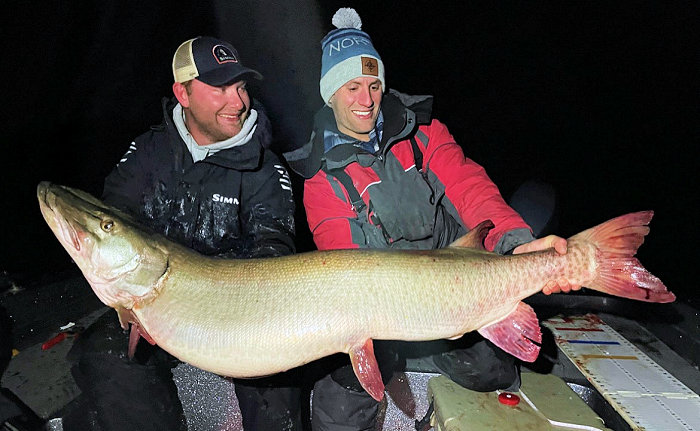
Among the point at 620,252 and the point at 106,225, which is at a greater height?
the point at 106,225

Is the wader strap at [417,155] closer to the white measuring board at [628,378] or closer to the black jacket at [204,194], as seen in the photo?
the black jacket at [204,194]

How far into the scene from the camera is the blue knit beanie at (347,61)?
2689mm

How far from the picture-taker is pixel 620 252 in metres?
1.83

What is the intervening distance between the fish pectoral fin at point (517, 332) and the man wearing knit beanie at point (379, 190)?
1.85 ft

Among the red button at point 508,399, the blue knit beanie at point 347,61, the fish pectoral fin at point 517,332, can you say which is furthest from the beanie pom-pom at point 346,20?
the red button at point 508,399

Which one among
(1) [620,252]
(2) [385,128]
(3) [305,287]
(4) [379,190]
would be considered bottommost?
(3) [305,287]

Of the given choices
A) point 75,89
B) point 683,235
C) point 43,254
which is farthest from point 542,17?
Result: point 43,254

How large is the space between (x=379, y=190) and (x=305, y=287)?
1.04m

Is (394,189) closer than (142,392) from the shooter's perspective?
No

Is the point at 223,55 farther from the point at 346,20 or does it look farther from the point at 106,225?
the point at 106,225

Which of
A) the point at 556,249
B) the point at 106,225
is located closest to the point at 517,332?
the point at 556,249

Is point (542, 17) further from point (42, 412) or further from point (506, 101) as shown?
point (42, 412)

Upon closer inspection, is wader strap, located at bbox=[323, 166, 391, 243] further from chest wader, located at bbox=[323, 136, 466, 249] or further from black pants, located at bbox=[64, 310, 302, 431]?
black pants, located at bbox=[64, 310, 302, 431]

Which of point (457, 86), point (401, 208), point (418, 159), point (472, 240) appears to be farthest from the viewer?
point (457, 86)
